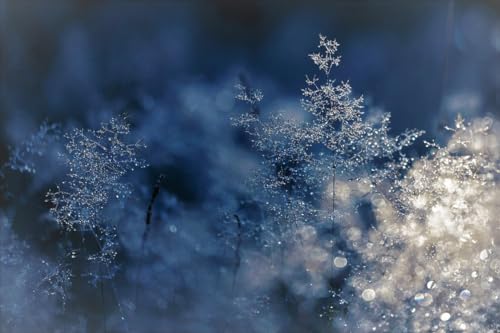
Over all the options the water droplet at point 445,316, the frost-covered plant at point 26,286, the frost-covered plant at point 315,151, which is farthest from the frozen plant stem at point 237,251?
the water droplet at point 445,316

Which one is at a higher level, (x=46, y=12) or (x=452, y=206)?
(x=46, y=12)

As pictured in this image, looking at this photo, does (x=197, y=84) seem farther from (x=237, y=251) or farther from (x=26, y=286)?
(x=26, y=286)

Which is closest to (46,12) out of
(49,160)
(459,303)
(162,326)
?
(49,160)

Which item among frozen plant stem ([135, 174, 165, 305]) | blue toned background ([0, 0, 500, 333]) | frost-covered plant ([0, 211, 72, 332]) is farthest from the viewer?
frost-covered plant ([0, 211, 72, 332])

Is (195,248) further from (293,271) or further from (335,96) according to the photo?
(335,96)

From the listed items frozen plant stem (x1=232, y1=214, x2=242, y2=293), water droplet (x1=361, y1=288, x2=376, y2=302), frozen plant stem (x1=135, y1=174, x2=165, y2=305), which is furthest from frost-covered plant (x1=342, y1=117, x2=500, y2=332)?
frozen plant stem (x1=135, y1=174, x2=165, y2=305)

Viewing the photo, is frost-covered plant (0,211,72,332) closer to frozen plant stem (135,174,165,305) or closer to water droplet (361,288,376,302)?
frozen plant stem (135,174,165,305)

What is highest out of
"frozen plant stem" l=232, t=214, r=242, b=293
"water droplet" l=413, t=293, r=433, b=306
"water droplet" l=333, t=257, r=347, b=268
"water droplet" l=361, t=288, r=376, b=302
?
"frozen plant stem" l=232, t=214, r=242, b=293

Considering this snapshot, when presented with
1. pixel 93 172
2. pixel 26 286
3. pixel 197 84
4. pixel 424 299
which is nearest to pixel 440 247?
pixel 424 299

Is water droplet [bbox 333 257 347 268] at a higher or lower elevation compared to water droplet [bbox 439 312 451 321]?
higher
